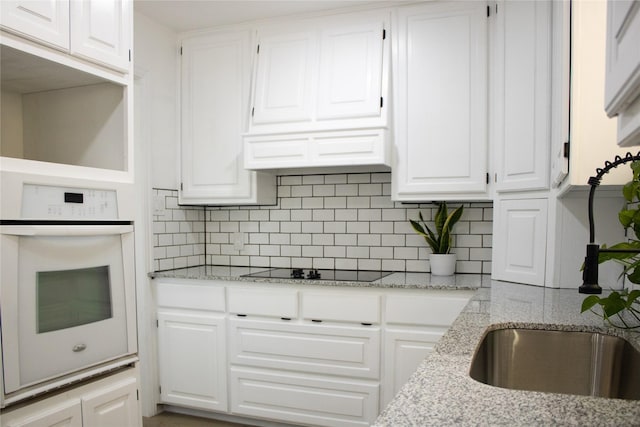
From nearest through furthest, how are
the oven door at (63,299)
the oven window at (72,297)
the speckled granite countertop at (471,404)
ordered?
the speckled granite countertop at (471,404), the oven door at (63,299), the oven window at (72,297)

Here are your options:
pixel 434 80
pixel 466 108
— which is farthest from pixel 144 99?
pixel 466 108

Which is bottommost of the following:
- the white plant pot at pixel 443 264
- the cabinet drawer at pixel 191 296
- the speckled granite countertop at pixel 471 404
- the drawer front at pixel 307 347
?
Result: the drawer front at pixel 307 347

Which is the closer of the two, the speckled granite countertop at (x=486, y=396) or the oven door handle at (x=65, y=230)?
the speckled granite countertop at (x=486, y=396)

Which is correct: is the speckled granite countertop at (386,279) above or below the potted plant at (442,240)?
below

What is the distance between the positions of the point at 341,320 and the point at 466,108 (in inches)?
56.7

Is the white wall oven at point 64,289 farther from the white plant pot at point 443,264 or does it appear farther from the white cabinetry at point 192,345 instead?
the white plant pot at point 443,264

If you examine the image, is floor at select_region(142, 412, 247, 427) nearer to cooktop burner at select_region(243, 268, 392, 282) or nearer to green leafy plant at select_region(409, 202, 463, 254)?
cooktop burner at select_region(243, 268, 392, 282)

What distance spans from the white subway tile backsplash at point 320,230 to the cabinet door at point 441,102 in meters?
0.34

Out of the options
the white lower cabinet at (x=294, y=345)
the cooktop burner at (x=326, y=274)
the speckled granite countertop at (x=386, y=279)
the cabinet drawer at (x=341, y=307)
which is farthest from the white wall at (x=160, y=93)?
the cabinet drawer at (x=341, y=307)

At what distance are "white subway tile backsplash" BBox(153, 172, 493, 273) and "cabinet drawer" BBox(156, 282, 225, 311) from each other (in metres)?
0.20

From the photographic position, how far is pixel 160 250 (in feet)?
10.5

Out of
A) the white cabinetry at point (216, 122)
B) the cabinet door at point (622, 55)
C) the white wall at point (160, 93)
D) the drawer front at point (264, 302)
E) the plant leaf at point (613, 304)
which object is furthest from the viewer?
the white cabinetry at point (216, 122)

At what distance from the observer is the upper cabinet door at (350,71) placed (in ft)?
9.31

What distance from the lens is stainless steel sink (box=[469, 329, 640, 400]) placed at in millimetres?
1315
